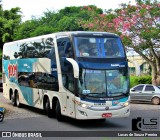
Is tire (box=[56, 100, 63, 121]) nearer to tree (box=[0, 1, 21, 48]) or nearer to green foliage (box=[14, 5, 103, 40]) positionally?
green foliage (box=[14, 5, 103, 40])

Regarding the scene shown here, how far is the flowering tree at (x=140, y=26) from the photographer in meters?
30.0

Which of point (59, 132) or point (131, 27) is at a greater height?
point (131, 27)

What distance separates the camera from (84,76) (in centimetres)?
1509

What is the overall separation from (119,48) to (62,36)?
249 centimetres

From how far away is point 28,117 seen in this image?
18109 mm

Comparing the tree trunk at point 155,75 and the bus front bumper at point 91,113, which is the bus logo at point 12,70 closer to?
the bus front bumper at point 91,113

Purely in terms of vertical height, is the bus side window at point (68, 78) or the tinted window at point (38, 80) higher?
the bus side window at point (68, 78)

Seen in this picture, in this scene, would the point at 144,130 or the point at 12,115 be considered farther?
the point at 12,115

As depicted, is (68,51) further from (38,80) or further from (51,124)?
(38,80)

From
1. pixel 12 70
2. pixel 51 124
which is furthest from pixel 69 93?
pixel 12 70

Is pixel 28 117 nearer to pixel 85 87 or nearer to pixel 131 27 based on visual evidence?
pixel 85 87

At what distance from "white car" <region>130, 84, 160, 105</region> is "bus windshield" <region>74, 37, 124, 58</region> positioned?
10.8m

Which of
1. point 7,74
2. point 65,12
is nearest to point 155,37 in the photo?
point 7,74

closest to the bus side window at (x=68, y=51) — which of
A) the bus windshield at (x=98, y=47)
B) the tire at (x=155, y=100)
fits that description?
the bus windshield at (x=98, y=47)
